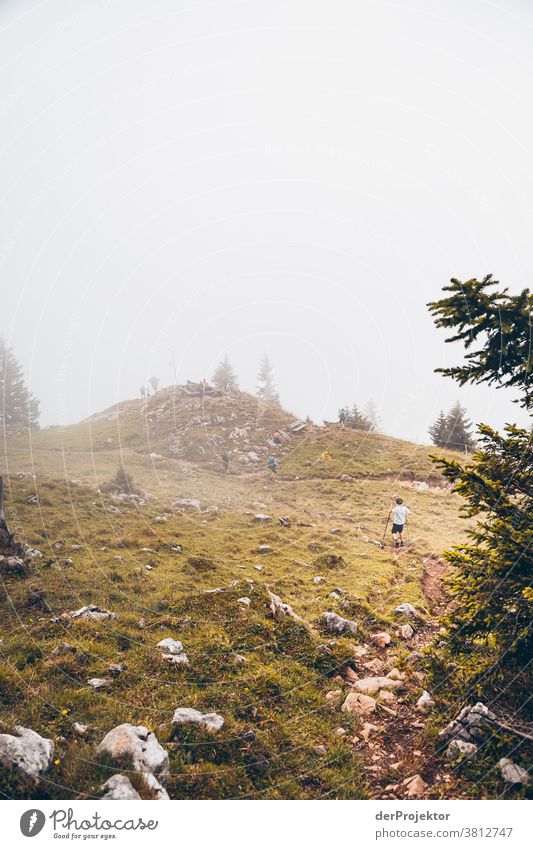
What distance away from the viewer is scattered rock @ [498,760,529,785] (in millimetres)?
4668

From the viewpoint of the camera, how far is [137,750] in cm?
489

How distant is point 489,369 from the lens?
255 inches

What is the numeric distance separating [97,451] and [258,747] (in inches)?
1663

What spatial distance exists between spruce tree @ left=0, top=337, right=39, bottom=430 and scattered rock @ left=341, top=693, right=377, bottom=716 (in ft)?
208

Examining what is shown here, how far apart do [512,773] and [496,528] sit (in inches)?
125

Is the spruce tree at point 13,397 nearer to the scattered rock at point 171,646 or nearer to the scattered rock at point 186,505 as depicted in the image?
the scattered rock at point 186,505

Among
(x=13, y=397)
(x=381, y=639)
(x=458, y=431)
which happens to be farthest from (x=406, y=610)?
(x=13, y=397)

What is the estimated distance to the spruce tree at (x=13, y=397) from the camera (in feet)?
188

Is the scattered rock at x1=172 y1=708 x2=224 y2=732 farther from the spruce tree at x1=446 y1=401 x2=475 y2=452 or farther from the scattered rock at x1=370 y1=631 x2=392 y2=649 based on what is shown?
the spruce tree at x1=446 y1=401 x2=475 y2=452

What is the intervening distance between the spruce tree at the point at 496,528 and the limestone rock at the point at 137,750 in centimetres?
480

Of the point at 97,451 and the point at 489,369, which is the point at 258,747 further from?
the point at 97,451

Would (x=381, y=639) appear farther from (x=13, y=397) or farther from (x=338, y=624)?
(x=13, y=397)

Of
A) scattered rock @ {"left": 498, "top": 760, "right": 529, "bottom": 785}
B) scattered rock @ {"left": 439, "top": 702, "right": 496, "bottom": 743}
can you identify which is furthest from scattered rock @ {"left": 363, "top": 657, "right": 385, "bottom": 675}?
scattered rock @ {"left": 498, "top": 760, "right": 529, "bottom": 785}

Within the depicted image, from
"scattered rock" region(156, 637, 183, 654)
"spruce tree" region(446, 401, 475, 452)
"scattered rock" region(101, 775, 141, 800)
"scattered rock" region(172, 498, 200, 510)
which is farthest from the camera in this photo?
"spruce tree" region(446, 401, 475, 452)
